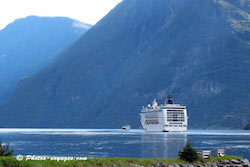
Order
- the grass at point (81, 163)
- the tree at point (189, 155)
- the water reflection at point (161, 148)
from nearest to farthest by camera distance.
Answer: the grass at point (81, 163), the tree at point (189, 155), the water reflection at point (161, 148)

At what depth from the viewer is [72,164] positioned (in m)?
36.8

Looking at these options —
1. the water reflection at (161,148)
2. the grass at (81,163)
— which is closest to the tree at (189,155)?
the grass at (81,163)

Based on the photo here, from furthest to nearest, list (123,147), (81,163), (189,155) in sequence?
(123,147) → (189,155) → (81,163)

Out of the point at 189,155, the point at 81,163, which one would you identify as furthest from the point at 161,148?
the point at 81,163

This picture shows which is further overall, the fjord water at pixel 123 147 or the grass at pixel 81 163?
the fjord water at pixel 123 147

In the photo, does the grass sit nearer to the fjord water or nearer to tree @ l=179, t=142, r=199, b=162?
tree @ l=179, t=142, r=199, b=162

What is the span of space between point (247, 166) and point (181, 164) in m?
7.60

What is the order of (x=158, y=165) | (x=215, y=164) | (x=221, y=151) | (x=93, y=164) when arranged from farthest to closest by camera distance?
(x=221, y=151) < (x=215, y=164) < (x=158, y=165) < (x=93, y=164)

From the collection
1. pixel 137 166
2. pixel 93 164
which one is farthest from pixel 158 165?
pixel 93 164

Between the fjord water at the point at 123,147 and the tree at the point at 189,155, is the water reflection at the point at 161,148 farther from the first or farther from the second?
the tree at the point at 189,155

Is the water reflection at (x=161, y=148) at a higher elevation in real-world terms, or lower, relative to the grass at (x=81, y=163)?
lower

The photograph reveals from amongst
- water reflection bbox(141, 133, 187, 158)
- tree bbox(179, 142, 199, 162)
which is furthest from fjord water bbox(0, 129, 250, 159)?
tree bbox(179, 142, 199, 162)

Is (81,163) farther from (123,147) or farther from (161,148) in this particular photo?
(123,147)

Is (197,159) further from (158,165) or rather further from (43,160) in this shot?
(43,160)
